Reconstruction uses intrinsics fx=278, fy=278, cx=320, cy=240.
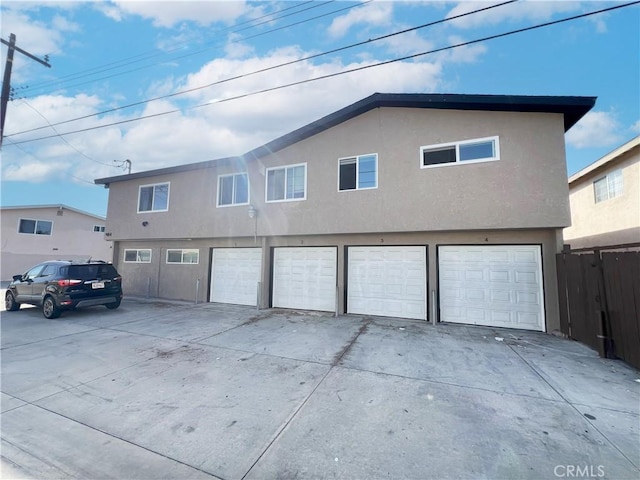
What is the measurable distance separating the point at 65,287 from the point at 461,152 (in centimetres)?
1227

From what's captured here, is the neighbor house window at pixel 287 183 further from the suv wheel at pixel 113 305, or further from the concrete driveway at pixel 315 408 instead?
the suv wheel at pixel 113 305

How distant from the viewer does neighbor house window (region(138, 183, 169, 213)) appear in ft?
41.0

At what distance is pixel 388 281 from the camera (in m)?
8.73

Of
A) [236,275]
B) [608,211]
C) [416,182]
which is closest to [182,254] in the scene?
[236,275]

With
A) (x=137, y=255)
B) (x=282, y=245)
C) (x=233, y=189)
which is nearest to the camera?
(x=282, y=245)

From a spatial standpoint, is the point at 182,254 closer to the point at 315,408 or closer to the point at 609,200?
the point at 315,408

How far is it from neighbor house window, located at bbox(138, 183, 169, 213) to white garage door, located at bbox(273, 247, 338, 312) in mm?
6094

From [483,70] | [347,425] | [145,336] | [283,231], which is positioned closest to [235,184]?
[283,231]

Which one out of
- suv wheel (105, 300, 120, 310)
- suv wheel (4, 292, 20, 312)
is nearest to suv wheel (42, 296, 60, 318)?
suv wheel (105, 300, 120, 310)

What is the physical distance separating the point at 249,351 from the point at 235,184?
23.6 ft

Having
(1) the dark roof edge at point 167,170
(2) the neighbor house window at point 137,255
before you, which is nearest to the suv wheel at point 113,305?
(2) the neighbor house window at point 137,255

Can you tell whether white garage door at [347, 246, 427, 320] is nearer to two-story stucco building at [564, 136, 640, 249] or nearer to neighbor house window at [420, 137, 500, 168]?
neighbor house window at [420, 137, 500, 168]

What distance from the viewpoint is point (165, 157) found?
15.1 meters

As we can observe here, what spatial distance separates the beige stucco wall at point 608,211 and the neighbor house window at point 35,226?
32102 mm
